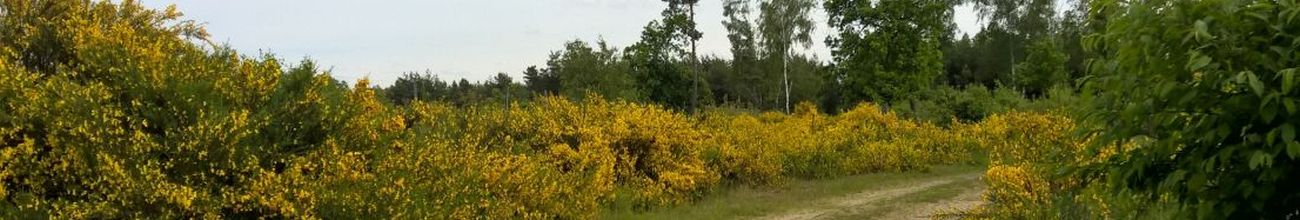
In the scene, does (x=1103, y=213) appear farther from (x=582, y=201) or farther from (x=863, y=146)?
(x=863, y=146)

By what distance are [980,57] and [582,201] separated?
50308mm

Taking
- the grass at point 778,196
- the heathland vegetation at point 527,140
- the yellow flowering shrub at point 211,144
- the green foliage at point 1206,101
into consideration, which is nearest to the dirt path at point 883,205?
the grass at point 778,196

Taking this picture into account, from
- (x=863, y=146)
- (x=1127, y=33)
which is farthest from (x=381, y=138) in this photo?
(x=863, y=146)

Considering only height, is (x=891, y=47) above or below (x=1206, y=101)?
above

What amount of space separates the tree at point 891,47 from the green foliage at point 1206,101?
1040 inches

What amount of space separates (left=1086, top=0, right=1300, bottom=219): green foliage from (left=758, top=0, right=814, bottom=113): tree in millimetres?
32956

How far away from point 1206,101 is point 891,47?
2770 cm

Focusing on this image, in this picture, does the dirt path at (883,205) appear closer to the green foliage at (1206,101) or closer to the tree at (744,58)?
the green foliage at (1206,101)

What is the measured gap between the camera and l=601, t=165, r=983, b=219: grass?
36.4 ft

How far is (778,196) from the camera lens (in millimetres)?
13297

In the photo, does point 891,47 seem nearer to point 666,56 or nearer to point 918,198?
point 666,56

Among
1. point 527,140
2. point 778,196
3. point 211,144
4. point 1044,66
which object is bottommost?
point 778,196

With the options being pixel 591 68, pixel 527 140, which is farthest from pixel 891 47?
pixel 527 140

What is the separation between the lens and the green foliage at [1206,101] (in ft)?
8.54
